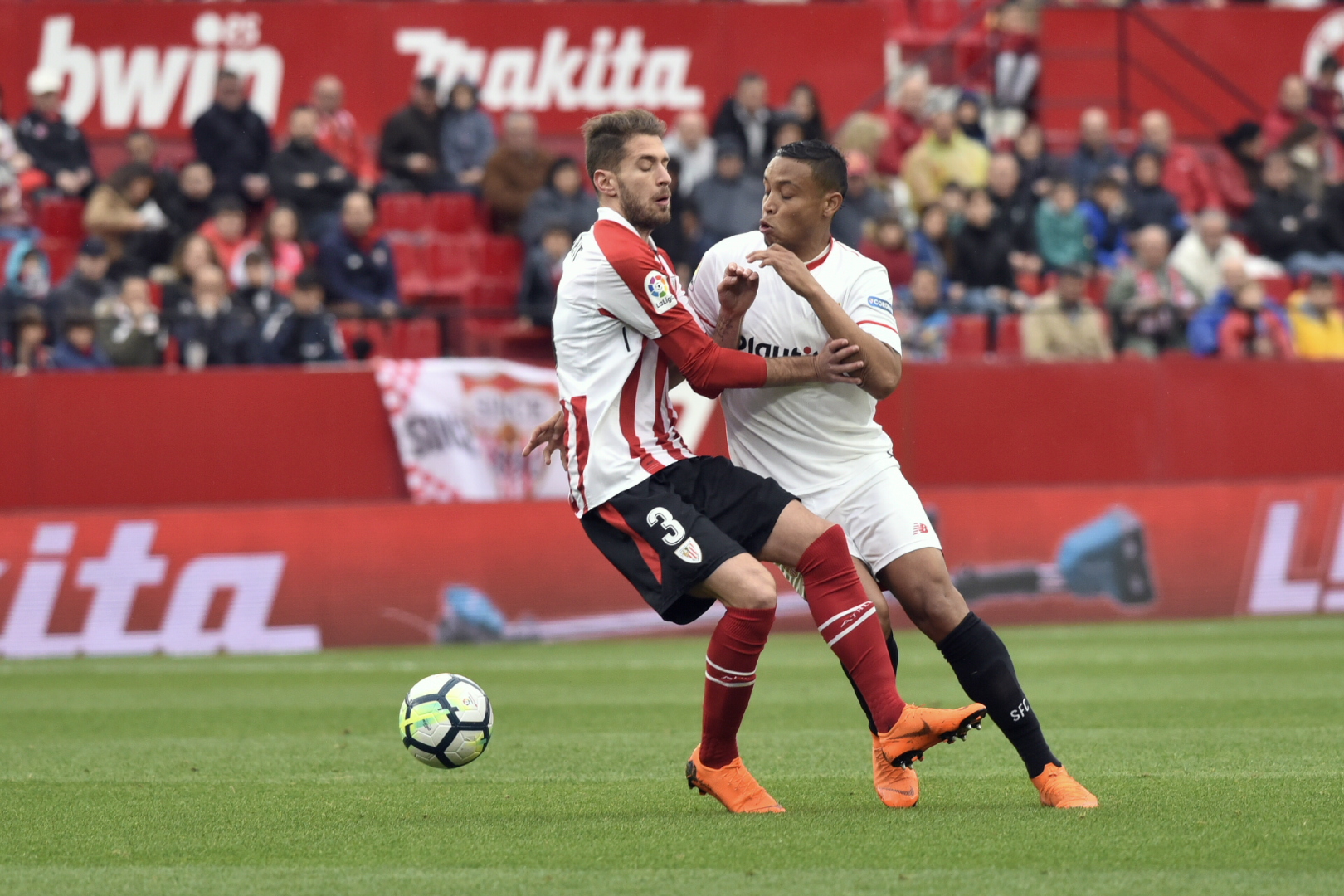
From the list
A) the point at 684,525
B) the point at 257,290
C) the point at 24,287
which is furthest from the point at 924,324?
the point at 684,525

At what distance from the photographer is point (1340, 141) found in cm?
2070

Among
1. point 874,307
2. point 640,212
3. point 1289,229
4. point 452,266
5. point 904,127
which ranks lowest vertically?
point 452,266

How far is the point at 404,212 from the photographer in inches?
681

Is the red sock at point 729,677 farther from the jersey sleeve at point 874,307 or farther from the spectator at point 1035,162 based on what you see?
the spectator at point 1035,162

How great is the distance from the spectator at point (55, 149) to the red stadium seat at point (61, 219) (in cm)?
11

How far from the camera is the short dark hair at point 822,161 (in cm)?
628

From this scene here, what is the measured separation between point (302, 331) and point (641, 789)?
8380 mm

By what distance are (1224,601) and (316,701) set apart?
7.75 meters

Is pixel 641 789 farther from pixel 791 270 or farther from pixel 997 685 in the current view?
pixel 791 270

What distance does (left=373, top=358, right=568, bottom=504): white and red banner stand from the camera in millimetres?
14523

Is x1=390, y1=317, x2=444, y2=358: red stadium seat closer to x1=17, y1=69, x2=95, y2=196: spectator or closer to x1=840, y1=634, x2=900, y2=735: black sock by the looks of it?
x1=17, y1=69, x2=95, y2=196: spectator

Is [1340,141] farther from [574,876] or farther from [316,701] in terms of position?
[574,876]

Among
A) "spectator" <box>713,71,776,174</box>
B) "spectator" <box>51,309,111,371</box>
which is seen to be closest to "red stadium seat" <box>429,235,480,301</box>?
"spectator" <box>713,71,776,174</box>

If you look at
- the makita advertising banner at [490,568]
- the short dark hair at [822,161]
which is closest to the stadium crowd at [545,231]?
the makita advertising banner at [490,568]
